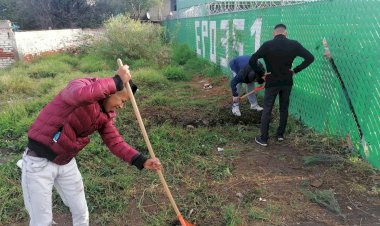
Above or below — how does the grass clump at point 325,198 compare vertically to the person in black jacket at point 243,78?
below

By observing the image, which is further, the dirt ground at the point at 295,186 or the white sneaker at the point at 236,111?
the white sneaker at the point at 236,111

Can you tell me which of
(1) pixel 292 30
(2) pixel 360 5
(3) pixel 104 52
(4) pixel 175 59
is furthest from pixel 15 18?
(2) pixel 360 5

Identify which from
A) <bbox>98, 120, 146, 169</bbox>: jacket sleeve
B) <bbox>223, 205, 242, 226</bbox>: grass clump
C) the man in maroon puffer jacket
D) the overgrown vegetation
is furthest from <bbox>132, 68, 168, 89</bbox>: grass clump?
the man in maroon puffer jacket

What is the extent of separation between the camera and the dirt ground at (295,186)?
3.07m

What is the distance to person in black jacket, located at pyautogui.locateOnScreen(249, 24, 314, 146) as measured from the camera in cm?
436

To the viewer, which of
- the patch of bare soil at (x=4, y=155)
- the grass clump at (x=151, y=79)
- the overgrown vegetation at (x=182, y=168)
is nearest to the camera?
the overgrown vegetation at (x=182, y=168)

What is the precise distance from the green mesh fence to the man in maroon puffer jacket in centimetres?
295

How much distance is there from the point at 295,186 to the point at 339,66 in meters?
1.74

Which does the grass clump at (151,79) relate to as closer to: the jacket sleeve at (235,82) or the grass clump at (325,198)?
the jacket sleeve at (235,82)

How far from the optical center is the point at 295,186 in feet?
11.7

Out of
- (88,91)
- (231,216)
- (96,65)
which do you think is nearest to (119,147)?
(88,91)

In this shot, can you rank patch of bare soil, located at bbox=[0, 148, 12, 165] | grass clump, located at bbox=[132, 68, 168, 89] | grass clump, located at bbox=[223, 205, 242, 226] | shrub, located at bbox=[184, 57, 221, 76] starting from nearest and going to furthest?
grass clump, located at bbox=[223, 205, 242, 226], patch of bare soil, located at bbox=[0, 148, 12, 165], grass clump, located at bbox=[132, 68, 168, 89], shrub, located at bbox=[184, 57, 221, 76]

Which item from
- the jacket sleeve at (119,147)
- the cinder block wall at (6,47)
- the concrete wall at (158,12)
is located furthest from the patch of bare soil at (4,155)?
the concrete wall at (158,12)

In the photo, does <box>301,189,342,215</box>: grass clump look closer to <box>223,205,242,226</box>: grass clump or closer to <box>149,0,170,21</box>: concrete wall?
<box>223,205,242,226</box>: grass clump
